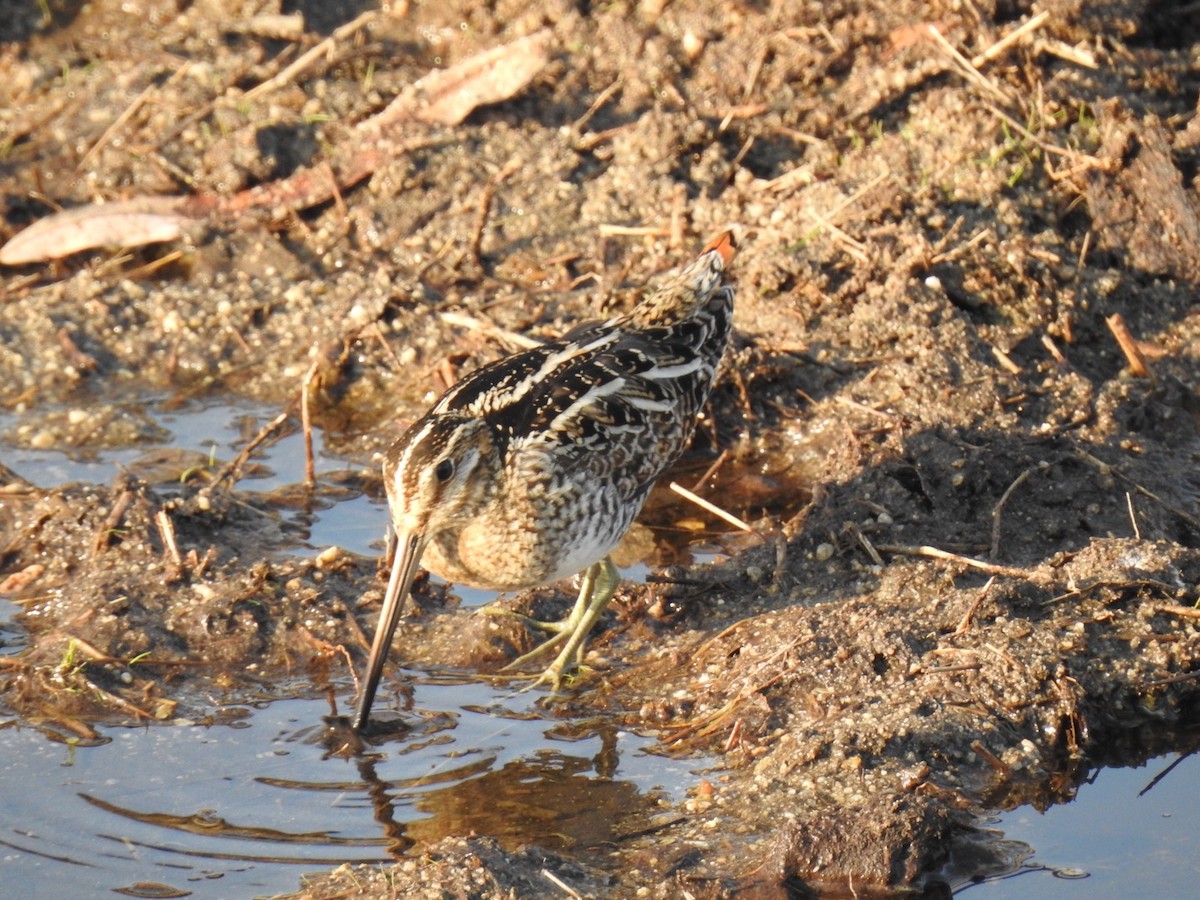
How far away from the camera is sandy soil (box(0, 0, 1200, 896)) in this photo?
189 inches

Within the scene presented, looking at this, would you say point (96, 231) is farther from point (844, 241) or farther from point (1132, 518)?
point (1132, 518)

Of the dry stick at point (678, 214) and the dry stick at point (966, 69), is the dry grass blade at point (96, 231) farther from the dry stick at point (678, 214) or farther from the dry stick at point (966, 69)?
the dry stick at point (966, 69)

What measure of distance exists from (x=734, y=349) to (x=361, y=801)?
9.29ft

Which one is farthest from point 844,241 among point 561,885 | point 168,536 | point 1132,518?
point 561,885

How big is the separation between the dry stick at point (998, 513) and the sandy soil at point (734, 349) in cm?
2

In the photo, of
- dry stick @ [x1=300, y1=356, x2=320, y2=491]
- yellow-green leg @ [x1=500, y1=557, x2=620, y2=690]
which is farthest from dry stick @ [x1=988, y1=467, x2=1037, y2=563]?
dry stick @ [x1=300, y1=356, x2=320, y2=491]

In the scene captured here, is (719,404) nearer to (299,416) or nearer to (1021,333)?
(1021,333)

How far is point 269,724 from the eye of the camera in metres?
5.00

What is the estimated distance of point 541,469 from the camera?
520cm

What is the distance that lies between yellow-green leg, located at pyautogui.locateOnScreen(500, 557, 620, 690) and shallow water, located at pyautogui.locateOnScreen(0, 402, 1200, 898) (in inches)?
6.0

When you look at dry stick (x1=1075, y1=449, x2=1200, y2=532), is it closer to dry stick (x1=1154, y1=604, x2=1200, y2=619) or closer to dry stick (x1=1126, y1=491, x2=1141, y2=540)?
dry stick (x1=1126, y1=491, x2=1141, y2=540)

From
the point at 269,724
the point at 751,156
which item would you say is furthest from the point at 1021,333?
the point at 269,724

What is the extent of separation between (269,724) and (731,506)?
212 centimetres

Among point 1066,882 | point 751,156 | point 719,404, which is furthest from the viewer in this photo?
point 751,156
